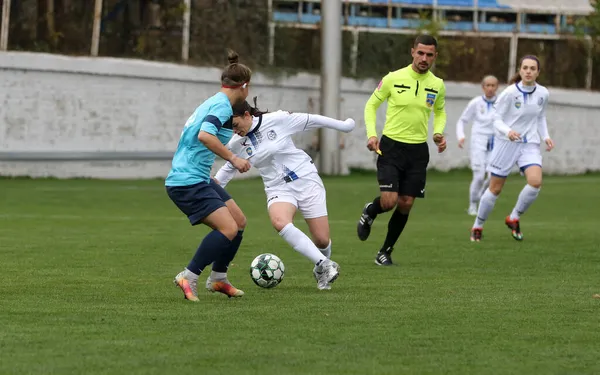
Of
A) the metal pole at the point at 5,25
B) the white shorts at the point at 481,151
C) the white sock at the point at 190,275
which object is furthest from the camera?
the metal pole at the point at 5,25

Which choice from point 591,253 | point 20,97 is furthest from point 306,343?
point 20,97

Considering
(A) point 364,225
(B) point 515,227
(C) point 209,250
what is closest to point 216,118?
(C) point 209,250

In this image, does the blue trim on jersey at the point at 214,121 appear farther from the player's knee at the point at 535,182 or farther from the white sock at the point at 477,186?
the white sock at the point at 477,186

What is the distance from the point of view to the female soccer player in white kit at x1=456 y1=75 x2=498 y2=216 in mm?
20672

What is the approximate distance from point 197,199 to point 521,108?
6.58m

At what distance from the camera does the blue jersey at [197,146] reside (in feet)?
30.6

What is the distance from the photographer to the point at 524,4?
35.8 m

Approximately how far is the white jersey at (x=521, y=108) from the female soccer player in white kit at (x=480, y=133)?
5.33 m

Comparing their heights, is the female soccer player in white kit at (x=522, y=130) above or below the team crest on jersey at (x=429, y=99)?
below

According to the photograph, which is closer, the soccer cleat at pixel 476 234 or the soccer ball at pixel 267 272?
the soccer ball at pixel 267 272

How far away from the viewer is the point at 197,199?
370 inches

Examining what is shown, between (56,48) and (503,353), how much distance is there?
21.8m

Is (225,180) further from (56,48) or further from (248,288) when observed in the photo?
(56,48)

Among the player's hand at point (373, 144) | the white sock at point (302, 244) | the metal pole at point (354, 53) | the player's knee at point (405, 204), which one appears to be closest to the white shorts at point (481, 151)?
the player's knee at point (405, 204)
